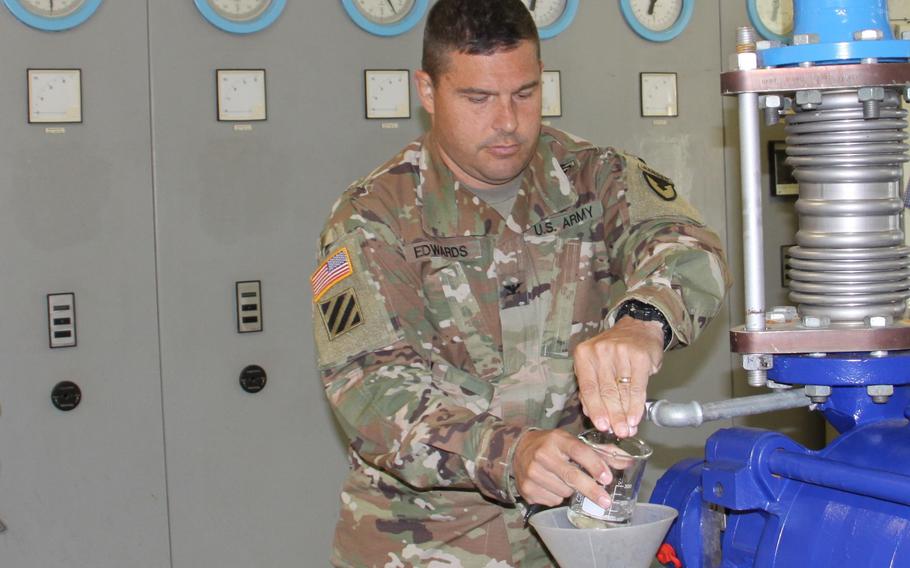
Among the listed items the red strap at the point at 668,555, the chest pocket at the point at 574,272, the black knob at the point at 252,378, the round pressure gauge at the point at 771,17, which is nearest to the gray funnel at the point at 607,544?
the red strap at the point at 668,555

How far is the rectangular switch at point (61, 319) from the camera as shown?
3.03m

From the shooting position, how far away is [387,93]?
10.8 ft

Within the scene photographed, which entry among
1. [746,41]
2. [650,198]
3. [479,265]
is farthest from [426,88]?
[746,41]

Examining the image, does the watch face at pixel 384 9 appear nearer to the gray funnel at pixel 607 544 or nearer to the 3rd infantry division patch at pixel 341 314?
the 3rd infantry division patch at pixel 341 314

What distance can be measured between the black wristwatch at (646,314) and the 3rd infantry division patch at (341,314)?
41cm

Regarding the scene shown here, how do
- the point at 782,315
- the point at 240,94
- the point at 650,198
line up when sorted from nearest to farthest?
the point at 782,315 → the point at 650,198 → the point at 240,94

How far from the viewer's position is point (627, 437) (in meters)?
1.38

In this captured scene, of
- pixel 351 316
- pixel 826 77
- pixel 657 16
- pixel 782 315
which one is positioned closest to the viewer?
pixel 826 77

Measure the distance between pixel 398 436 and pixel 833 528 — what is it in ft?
2.04

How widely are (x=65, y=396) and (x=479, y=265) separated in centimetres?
153

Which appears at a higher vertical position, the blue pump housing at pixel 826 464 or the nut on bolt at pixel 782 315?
the nut on bolt at pixel 782 315

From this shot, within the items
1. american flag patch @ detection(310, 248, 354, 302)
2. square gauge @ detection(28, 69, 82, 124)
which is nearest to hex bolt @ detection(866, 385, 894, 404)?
american flag patch @ detection(310, 248, 354, 302)

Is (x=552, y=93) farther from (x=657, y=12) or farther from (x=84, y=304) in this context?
(x=84, y=304)

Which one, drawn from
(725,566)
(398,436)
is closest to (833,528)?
(725,566)
